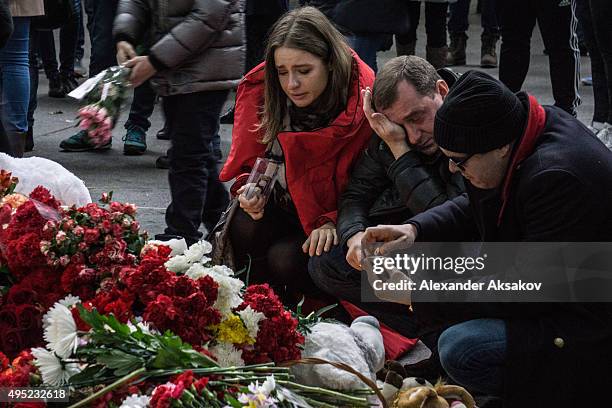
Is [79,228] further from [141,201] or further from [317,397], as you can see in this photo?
[141,201]

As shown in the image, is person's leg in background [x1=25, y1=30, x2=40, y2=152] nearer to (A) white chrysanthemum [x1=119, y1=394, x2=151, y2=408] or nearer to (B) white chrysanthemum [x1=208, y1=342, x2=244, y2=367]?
(B) white chrysanthemum [x1=208, y1=342, x2=244, y2=367]

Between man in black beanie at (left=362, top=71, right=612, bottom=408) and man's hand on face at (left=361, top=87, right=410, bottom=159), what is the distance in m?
0.57

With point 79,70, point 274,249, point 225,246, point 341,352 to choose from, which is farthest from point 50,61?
point 341,352

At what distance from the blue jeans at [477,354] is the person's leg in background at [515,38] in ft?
11.3

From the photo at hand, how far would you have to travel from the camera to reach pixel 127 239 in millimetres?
2689

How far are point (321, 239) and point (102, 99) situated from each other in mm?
1136

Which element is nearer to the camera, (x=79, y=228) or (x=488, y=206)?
(x=79, y=228)

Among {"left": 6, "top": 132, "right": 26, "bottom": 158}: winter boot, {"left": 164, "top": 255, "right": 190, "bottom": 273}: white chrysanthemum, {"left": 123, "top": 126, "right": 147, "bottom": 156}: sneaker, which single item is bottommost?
Answer: {"left": 123, "top": 126, "right": 147, "bottom": 156}: sneaker

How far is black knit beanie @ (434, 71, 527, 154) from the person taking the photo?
8.79 feet

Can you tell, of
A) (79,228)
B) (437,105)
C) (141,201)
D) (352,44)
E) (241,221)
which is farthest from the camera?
(352,44)

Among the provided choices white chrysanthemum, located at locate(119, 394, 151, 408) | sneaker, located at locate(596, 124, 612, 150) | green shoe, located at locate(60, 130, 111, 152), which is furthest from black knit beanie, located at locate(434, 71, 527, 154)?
green shoe, located at locate(60, 130, 111, 152)

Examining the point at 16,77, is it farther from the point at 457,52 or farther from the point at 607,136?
the point at 457,52

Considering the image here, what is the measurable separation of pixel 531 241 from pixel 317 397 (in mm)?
727

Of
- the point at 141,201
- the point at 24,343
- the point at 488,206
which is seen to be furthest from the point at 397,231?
the point at 141,201
